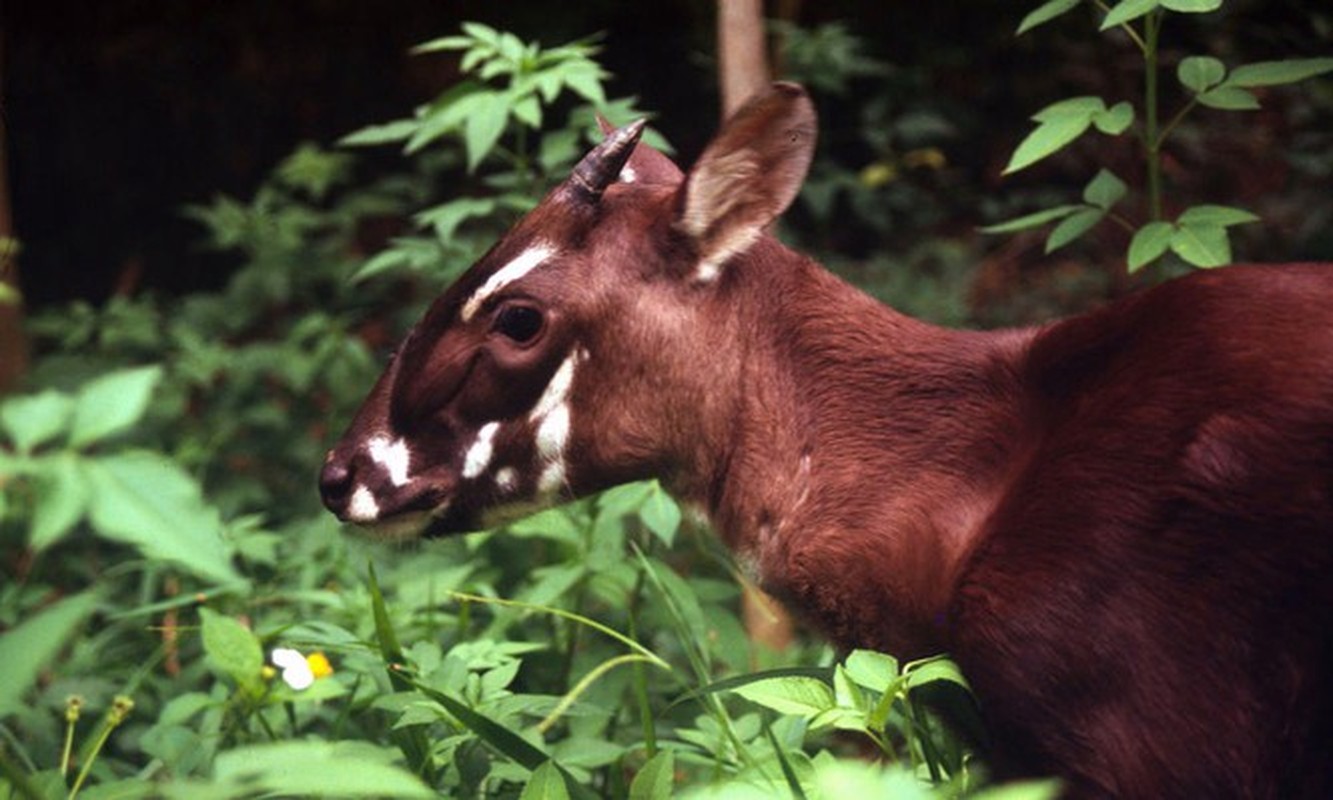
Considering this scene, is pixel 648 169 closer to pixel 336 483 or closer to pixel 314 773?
pixel 336 483

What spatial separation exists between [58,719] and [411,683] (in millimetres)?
1354

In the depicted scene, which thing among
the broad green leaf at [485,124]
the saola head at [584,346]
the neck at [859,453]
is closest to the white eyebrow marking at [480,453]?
the saola head at [584,346]

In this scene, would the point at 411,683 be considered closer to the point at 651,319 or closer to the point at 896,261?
the point at 651,319

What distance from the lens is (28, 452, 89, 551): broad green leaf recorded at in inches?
63.7

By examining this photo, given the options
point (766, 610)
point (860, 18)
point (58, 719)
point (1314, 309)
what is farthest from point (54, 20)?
point (1314, 309)

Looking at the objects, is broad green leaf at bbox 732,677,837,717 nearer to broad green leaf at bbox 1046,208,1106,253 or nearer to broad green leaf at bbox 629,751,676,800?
broad green leaf at bbox 629,751,676,800

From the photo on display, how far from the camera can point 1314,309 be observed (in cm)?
259

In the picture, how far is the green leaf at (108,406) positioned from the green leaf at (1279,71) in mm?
2299

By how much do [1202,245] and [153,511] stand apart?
2245 millimetres

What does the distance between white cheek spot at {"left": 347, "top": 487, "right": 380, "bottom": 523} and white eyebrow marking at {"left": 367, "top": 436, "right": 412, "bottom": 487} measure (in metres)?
0.06

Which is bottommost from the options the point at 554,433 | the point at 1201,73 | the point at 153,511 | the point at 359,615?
the point at 359,615

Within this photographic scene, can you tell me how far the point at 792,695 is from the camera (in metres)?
2.52

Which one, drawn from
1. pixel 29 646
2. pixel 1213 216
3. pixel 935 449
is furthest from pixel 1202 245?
pixel 29 646

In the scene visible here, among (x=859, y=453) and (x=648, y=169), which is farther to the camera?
(x=648, y=169)
